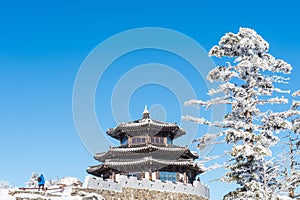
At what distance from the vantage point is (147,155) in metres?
38.7

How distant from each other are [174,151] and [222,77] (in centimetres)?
2223

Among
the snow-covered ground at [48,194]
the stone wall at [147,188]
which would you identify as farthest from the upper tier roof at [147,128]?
the snow-covered ground at [48,194]

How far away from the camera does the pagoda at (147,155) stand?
124 feet

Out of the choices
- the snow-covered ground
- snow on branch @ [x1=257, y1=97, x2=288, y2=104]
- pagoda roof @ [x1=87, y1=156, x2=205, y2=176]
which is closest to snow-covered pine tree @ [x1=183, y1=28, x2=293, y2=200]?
snow on branch @ [x1=257, y1=97, x2=288, y2=104]

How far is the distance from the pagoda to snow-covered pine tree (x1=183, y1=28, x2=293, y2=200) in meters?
20.5

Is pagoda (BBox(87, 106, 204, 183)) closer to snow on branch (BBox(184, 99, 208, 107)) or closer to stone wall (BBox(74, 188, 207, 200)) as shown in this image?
stone wall (BBox(74, 188, 207, 200))

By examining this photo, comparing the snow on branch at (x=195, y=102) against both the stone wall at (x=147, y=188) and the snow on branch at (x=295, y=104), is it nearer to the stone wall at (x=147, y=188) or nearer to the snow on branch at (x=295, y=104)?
the snow on branch at (x=295, y=104)

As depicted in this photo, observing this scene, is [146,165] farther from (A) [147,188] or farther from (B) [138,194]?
(B) [138,194]

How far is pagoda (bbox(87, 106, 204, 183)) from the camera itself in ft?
124

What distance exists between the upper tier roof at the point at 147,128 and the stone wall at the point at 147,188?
6776 mm

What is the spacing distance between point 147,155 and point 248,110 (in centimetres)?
2286

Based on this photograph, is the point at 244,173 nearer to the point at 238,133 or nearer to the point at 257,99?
the point at 238,133

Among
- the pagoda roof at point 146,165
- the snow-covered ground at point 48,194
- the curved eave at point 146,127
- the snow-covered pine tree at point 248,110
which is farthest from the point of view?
the curved eave at point 146,127

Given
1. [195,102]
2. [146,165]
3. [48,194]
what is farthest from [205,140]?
[146,165]
